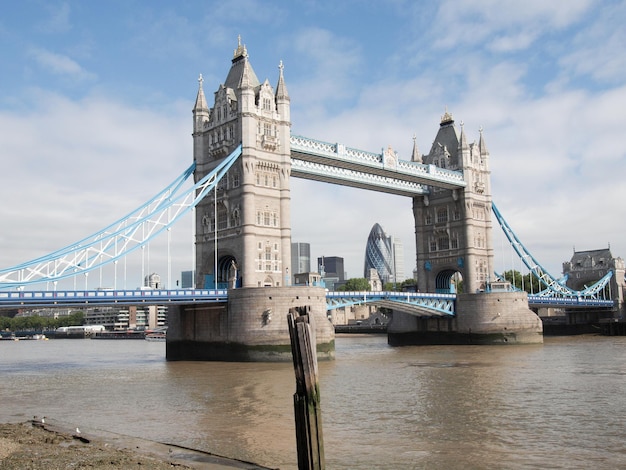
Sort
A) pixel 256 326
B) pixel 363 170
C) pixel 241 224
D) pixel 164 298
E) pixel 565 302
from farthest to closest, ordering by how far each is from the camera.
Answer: pixel 565 302, pixel 363 170, pixel 241 224, pixel 256 326, pixel 164 298

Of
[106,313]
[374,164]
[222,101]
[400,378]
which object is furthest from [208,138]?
[106,313]

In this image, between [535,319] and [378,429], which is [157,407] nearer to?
[378,429]

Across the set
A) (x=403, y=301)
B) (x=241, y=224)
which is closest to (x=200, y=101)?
(x=241, y=224)

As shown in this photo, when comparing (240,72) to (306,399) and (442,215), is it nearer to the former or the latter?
(442,215)

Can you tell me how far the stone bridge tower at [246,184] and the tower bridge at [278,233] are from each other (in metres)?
0.08

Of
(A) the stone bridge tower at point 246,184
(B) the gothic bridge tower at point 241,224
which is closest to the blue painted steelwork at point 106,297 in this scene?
(B) the gothic bridge tower at point 241,224

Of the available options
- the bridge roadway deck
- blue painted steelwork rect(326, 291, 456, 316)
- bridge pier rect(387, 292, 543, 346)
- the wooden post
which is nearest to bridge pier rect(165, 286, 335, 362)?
the bridge roadway deck

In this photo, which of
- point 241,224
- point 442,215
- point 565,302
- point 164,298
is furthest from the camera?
point 565,302

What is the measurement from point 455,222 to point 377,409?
43529mm

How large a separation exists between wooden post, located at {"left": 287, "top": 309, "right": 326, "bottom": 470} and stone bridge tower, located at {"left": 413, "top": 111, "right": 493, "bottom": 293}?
166ft

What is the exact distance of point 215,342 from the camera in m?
41.5

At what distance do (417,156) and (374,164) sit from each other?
14.5 meters

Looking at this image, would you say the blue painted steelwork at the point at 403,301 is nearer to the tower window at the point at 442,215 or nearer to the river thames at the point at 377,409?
the tower window at the point at 442,215

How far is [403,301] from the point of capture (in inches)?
2101
